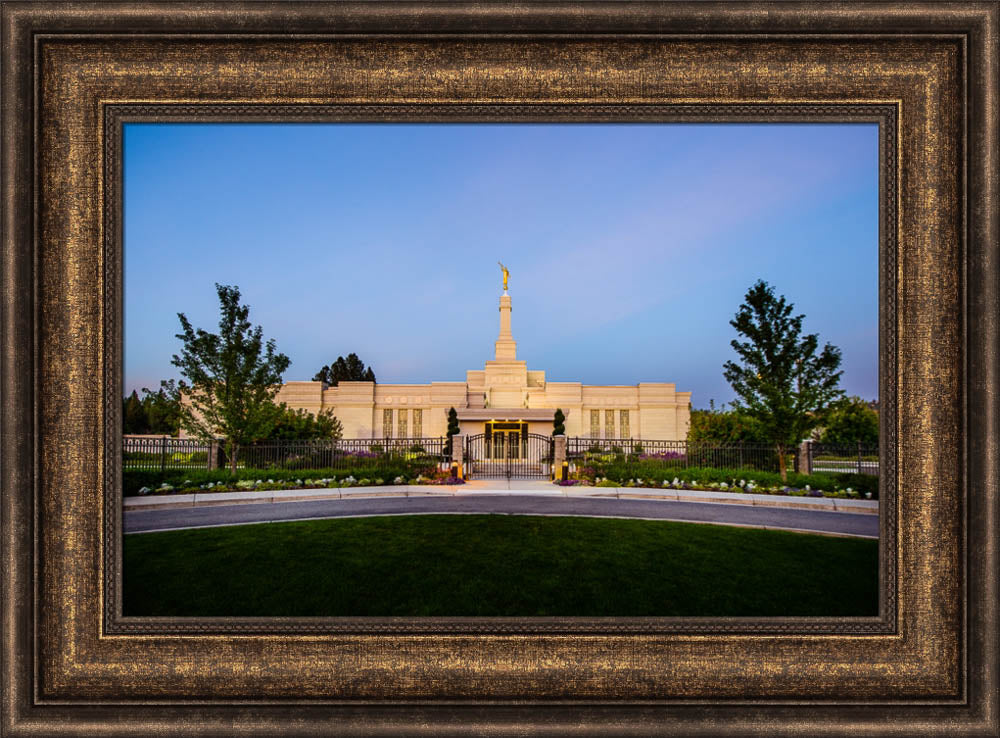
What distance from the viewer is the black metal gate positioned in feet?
58.5

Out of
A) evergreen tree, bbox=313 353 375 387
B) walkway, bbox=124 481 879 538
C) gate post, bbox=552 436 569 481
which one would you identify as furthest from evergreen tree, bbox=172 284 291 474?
evergreen tree, bbox=313 353 375 387

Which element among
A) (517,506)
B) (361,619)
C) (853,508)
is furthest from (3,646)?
(853,508)

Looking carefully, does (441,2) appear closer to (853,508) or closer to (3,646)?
(3,646)

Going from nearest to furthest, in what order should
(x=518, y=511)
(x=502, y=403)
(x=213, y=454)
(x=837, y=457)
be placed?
1. (x=518, y=511)
2. (x=213, y=454)
3. (x=837, y=457)
4. (x=502, y=403)

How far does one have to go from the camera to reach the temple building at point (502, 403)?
1403 inches

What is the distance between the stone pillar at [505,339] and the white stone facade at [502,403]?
0.26ft

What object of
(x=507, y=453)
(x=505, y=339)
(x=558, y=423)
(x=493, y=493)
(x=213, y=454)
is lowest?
(x=507, y=453)

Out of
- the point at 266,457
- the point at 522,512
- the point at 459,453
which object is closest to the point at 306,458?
the point at 266,457

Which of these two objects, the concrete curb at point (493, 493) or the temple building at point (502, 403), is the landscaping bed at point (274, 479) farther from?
the temple building at point (502, 403)

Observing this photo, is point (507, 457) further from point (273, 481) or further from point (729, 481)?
point (273, 481)

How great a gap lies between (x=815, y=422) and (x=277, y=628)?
15.0 meters

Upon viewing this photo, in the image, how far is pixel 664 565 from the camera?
17.4 ft

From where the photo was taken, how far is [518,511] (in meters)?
9.60

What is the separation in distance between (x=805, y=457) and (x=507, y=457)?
32.4 ft
